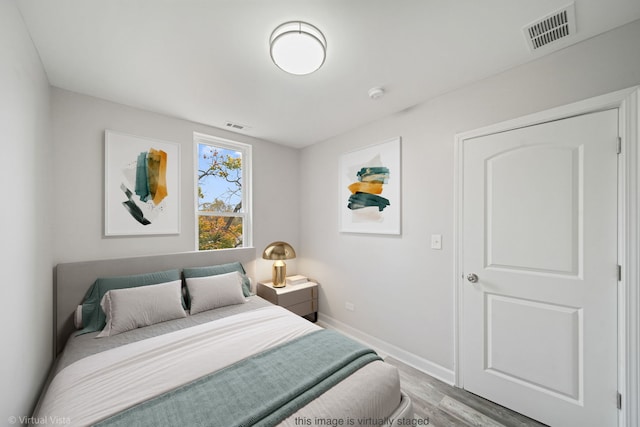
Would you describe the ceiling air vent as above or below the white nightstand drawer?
above

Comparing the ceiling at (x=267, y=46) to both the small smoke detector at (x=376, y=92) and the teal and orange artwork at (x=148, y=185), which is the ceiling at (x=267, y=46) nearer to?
the small smoke detector at (x=376, y=92)

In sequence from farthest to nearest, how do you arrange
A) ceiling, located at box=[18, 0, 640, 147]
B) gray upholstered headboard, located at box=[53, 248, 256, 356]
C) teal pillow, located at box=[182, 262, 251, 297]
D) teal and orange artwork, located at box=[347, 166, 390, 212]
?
1. teal and orange artwork, located at box=[347, 166, 390, 212]
2. teal pillow, located at box=[182, 262, 251, 297]
3. gray upholstered headboard, located at box=[53, 248, 256, 356]
4. ceiling, located at box=[18, 0, 640, 147]

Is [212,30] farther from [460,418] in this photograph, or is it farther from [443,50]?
[460,418]

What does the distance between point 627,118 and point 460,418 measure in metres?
2.13

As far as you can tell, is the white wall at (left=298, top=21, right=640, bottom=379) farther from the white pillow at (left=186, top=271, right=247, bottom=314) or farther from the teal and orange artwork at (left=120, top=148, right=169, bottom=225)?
the teal and orange artwork at (left=120, top=148, right=169, bottom=225)

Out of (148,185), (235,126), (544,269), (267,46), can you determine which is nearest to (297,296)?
(148,185)

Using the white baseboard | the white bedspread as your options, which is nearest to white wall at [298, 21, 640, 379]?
the white baseboard

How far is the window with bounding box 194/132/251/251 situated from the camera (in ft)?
9.37

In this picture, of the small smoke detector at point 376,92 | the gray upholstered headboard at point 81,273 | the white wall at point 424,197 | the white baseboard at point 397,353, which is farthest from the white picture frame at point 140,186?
the white baseboard at point 397,353

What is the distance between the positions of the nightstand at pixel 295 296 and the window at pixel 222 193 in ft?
2.21

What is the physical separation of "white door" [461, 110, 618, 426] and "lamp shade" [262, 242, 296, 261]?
1942mm

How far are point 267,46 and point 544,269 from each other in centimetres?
234

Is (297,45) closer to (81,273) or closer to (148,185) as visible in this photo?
(148,185)

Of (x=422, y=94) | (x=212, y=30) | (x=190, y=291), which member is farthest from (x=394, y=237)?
(x=212, y=30)
